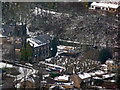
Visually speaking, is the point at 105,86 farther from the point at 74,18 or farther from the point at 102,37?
the point at 74,18

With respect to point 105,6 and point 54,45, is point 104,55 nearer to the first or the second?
point 54,45

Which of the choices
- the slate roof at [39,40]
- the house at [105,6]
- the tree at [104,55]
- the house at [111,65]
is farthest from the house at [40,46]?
the house at [105,6]

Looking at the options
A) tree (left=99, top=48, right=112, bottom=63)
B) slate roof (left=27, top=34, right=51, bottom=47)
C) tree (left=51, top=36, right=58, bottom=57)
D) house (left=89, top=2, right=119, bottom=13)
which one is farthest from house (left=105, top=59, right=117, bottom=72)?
house (left=89, top=2, right=119, bottom=13)

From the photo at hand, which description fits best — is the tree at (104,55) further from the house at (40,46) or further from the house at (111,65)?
the house at (40,46)

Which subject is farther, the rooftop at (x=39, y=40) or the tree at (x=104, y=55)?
the rooftop at (x=39, y=40)

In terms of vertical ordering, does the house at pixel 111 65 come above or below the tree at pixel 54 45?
below

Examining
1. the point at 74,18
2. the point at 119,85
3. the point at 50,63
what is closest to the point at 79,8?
the point at 74,18

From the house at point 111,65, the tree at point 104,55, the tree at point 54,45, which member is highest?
the tree at point 54,45
